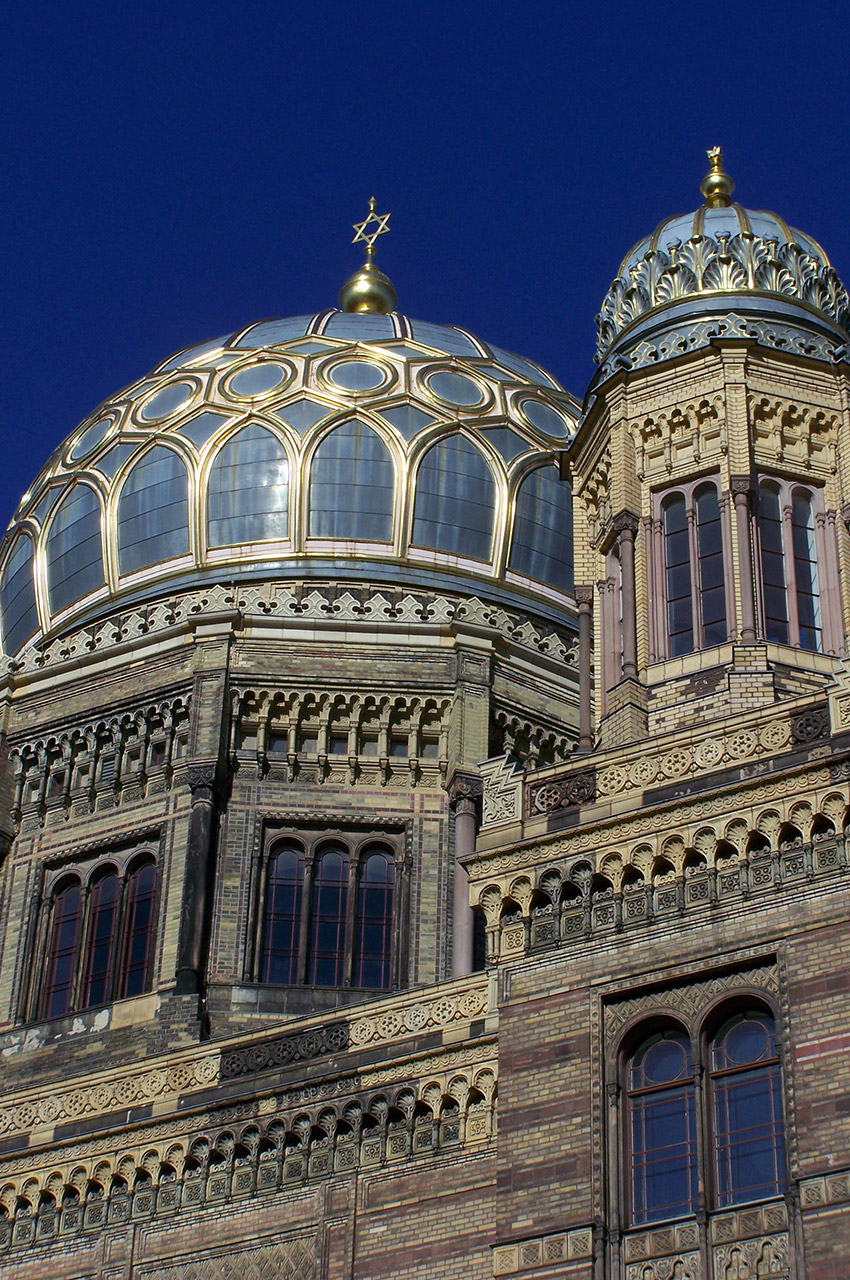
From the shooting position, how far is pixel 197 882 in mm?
28797

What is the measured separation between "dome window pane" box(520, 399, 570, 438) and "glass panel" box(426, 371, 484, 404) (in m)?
0.69

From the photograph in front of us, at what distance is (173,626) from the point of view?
31.2 metres

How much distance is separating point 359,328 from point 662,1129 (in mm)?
18761

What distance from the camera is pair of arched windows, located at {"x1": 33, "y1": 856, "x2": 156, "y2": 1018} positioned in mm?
29188

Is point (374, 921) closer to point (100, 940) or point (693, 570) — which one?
point (100, 940)

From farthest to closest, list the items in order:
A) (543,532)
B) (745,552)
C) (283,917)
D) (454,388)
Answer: (454,388), (543,532), (283,917), (745,552)

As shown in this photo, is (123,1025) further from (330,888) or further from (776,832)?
(776,832)

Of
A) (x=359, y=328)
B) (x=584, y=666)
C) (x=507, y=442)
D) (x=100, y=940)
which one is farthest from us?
(x=359, y=328)

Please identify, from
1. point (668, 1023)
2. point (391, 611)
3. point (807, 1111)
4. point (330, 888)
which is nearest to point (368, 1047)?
point (668, 1023)

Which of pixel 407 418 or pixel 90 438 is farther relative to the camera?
pixel 90 438

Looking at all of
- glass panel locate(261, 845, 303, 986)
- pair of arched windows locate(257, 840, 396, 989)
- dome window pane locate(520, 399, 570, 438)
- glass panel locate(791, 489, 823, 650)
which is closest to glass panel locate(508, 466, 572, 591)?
dome window pane locate(520, 399, 570, 438)

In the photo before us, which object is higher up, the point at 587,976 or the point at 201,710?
the point at 201,710

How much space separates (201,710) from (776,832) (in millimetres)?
11810

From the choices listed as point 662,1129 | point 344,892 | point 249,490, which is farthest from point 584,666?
point 249,490
